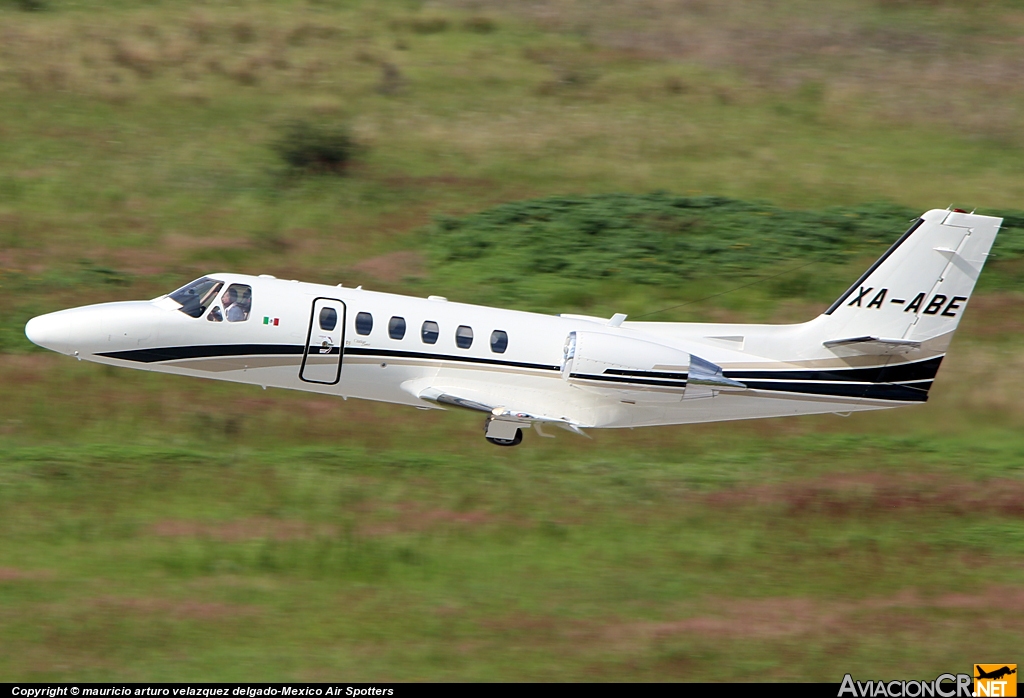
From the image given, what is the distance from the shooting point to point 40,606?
1686cm

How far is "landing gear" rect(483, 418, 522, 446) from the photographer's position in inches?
825

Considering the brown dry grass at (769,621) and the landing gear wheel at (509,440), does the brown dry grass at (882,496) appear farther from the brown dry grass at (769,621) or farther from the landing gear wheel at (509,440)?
the landing gear wheel at (509,440)

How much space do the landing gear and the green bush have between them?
14.1 m

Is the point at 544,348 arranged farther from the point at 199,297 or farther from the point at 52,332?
the point at 52,332

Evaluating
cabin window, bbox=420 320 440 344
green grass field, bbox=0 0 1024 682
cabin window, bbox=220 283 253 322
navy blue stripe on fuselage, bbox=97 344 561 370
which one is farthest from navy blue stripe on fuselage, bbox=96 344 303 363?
cabin window, bbox=420 320 440 344

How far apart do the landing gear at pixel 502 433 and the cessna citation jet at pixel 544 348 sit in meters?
0.05

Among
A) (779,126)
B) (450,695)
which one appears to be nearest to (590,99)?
(779,126)

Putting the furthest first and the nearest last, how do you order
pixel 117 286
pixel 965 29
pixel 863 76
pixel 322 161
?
pixel 965 29
pixel 863 76
pixel 322 161
pixel 117 286

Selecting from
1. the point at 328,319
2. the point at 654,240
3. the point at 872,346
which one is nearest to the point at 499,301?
the point at 654,240

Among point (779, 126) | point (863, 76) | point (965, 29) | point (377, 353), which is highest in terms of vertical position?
point (965, 29)

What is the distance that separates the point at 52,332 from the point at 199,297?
249 centimetres

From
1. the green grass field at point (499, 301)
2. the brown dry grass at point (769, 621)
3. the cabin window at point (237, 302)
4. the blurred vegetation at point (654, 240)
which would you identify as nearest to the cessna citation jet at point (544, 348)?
the cabin window at point (237, 302)

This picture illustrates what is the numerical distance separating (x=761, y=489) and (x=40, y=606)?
12.4 metres

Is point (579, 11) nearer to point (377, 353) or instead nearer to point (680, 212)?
point (680, 212)
